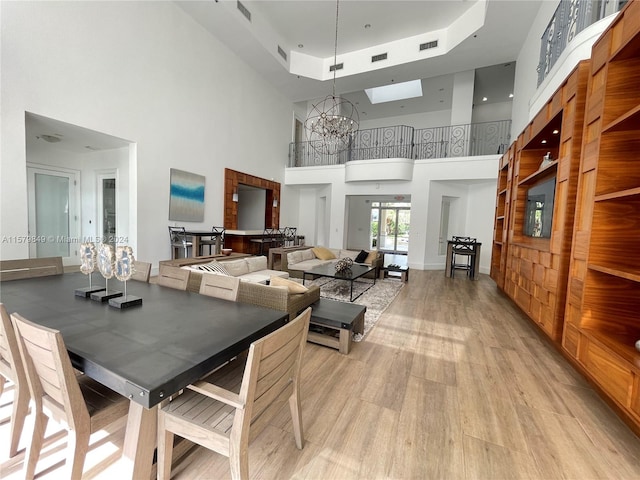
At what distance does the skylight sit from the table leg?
10323 mm

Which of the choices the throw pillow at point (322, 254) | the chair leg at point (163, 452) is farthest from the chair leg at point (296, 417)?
the throw pillow at point (322, 254)

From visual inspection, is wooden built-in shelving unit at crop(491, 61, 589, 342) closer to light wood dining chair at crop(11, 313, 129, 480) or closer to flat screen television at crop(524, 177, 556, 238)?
flat screen television at crop(524, 177, 556, 238)

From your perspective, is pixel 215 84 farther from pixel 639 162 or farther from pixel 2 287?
pixel 639 162

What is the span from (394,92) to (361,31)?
11.1ft

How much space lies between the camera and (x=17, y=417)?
1388 millimetres

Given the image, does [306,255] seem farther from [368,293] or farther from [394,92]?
[394,92]

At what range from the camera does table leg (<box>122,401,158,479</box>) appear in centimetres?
110

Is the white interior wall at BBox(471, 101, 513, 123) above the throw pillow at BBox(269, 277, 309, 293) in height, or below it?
above

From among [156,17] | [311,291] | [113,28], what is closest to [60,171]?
[113,28]

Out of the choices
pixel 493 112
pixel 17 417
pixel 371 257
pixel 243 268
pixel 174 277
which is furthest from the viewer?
pixel 493 112

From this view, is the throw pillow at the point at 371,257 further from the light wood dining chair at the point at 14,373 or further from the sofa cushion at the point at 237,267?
the light wood dining chair at the point at 14,373

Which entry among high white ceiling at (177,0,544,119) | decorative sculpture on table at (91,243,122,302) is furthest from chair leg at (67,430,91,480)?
high white ceiling at (177,0,544,119)

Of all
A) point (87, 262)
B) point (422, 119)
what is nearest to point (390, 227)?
point (422, 119)

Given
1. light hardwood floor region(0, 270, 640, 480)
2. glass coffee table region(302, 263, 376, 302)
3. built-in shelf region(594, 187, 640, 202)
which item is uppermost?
built-in shelf region(594, 187, 640, 202)
